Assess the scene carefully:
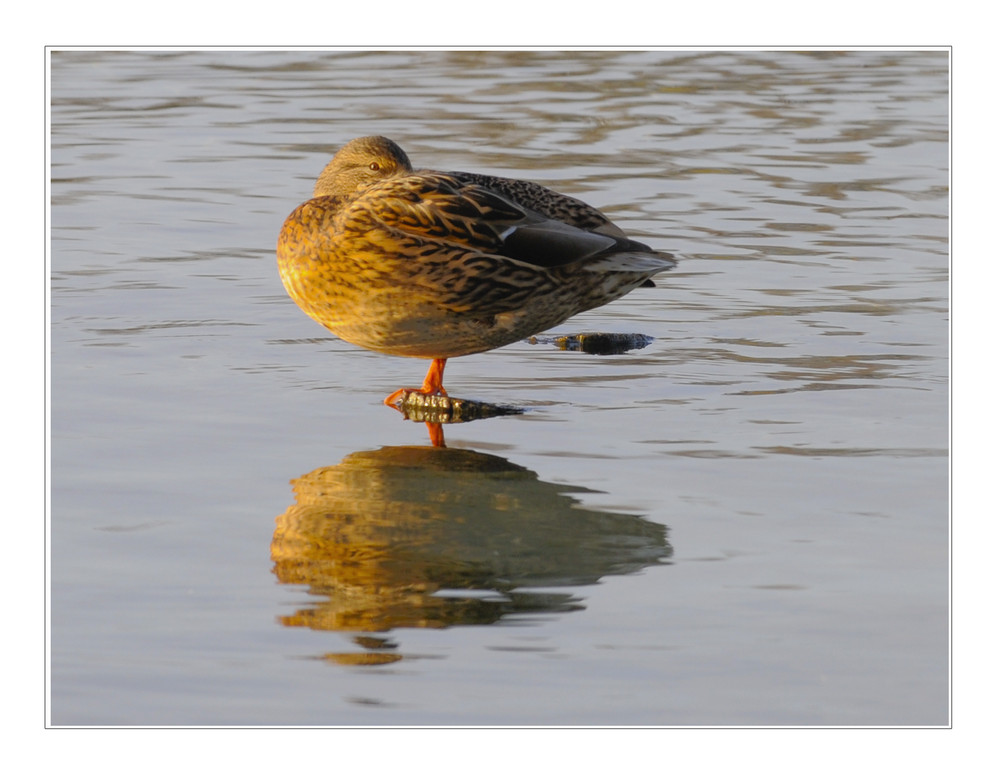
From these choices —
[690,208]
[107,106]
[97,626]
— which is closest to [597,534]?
[97,626]

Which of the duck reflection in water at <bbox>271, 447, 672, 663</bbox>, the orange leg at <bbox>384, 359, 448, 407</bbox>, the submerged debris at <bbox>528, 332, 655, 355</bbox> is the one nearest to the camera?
the duck reflection in water at <bbox>271, 447, 672, 663</bbox>

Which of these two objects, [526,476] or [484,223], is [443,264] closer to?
[484,223]

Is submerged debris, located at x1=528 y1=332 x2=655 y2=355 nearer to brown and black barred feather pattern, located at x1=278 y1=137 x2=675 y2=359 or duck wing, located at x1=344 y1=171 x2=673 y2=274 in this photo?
brown and black barred feather pattern, located at x1=278 y1=137 x2=675 y2=359

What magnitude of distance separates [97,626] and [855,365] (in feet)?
13.5

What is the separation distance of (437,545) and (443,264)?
1.72m

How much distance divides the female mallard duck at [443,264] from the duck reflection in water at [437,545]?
828mm

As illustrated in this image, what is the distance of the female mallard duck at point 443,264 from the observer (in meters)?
6.34

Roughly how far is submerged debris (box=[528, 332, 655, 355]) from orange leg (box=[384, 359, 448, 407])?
3.38ft

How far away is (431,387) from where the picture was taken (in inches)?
266

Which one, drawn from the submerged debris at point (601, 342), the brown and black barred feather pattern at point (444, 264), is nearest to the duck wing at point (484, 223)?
the brown and black barred feather pattern at point (444, 264)

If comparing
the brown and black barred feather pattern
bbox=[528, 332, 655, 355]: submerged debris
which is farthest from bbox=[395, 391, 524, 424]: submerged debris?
bbox=[528, 332, 655, 355]: submerged debris

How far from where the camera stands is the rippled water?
409cm

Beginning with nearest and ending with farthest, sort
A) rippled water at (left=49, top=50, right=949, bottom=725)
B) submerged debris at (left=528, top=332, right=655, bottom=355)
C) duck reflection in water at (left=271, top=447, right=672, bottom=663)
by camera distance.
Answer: rippled water at (left=49, top=50, right=949, bottom=725), duck reflection in water at (left=271, top=447, right=672, bottom=663), submerged debris at (left=528, top=332, right=655, bottom=355)

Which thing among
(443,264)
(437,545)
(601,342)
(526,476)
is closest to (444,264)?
(443,264)
